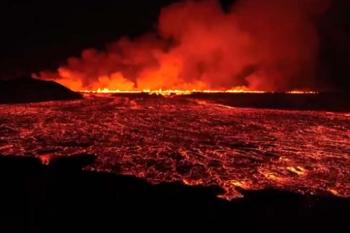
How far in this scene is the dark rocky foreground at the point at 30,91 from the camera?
42.0m

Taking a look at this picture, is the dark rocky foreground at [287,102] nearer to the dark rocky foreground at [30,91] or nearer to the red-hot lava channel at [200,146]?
the dark rocky foreground at [30,91]

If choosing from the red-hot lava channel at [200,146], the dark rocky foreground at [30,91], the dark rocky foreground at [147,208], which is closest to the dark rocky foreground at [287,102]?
the dark rocky foreground at [30,91]

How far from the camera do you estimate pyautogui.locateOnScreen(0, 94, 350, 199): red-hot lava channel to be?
572 inches

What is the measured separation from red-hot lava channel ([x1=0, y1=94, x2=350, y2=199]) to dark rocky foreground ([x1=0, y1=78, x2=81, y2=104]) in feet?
43.3

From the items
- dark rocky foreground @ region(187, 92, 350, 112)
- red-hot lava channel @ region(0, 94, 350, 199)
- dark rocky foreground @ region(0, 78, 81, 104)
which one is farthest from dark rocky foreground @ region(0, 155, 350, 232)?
dark rocky foreground @ region(187, 92, 350, 112)

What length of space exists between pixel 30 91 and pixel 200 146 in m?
29.5

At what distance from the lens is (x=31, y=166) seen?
15.6 metres

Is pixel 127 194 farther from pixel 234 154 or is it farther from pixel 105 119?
pixel 105 119

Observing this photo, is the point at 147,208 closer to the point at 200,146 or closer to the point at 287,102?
the point at 200,146

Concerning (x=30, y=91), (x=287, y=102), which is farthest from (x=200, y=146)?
(x=287, y=102)

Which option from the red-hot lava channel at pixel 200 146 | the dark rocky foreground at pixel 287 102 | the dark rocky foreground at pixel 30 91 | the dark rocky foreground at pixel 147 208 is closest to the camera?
the dark rocky foreground at pixel 147 208

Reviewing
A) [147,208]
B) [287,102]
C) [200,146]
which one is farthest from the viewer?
[287,102]

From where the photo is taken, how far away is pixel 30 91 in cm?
4497

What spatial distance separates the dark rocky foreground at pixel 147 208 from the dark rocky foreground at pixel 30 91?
2833 cm
